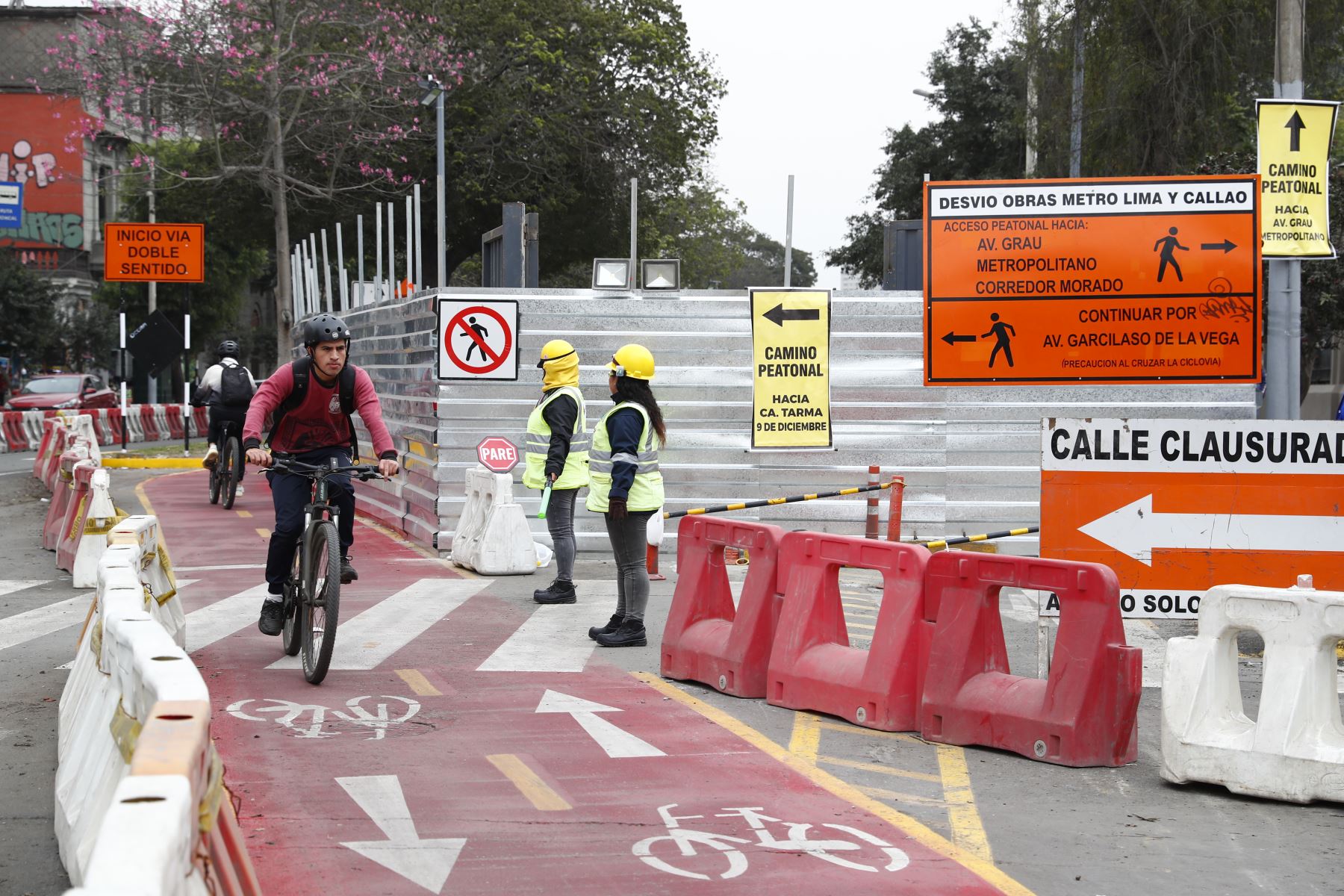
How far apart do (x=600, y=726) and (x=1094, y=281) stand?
813 centimetres

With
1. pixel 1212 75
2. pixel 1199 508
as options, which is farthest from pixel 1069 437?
pixel 1212 75

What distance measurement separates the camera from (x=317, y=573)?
8.62 meters

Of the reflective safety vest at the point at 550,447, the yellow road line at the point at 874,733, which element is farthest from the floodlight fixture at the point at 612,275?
the yellow road line at the point at 874,733

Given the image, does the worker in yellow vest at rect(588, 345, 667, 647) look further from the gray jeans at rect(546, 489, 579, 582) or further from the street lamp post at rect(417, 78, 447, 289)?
the street lamp post at rect(417, 78, 447, 289)

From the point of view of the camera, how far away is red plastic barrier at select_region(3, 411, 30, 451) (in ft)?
120

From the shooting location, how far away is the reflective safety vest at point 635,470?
1002 centimetres

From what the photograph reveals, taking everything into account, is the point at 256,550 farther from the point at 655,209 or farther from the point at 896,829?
the point at 655,209

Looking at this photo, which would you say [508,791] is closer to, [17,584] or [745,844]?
[745,844]

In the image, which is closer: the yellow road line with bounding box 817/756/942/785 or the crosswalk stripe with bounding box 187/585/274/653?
the yellow road line with bounding box 817/756/942/785

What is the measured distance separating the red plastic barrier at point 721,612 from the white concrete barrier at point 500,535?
4611 millimetres

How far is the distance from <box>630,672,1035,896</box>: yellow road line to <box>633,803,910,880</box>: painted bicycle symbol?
198 millimetres

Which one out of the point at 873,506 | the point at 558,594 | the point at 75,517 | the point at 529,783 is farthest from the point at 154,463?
the point at 529,783

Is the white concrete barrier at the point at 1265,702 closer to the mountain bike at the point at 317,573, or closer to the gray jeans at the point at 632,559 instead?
the gray jeans at the point at 632,559

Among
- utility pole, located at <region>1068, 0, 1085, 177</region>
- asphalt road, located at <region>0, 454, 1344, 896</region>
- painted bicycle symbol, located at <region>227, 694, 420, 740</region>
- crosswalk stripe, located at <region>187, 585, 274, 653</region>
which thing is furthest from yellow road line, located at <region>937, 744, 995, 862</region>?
utility pole, located at <region>1068, 0, 1085, 177</region>
